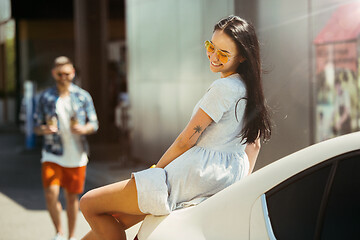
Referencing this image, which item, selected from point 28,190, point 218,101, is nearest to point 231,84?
point 218,101

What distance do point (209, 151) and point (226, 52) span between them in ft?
1.69

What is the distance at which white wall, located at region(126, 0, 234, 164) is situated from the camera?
1032cm

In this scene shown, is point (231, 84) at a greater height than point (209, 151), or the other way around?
point (231, 84)

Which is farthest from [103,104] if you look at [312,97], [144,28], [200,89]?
[312,97]

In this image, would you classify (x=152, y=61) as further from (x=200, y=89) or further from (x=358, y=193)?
(x=358, y=193)

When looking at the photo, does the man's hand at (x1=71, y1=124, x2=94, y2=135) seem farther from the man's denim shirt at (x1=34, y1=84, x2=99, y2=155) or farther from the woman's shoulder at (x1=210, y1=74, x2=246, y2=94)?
the woman's shoulder at (x1=210, y1=74, x2=246, y2=94)

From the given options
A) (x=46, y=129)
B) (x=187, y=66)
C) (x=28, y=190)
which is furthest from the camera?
(x=187, y=66)

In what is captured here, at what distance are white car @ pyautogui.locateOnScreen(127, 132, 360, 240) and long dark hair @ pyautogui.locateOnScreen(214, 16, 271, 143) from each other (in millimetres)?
603

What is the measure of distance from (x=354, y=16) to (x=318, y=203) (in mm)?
5599

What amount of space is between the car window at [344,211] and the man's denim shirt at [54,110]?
4.02 metres

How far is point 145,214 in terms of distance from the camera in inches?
113

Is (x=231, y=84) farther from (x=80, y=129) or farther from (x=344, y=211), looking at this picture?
(x=80, y=129)

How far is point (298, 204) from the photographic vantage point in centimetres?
223

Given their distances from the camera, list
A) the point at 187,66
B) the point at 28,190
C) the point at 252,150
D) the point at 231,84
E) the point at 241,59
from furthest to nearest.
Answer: the point at 187,66 < the point at 28,190 < the point at 252,150 < the point at 241,59 < the point at 231,84
